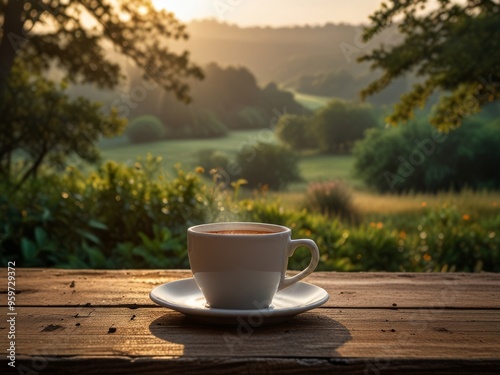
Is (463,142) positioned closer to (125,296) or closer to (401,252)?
(401,252)

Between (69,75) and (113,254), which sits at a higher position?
(69,75)

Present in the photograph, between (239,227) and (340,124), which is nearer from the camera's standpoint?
(239,227)

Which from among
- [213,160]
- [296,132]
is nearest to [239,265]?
[213,160]

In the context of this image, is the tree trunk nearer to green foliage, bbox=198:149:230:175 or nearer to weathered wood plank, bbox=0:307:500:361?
weathered wood plank, bbox=0:307:500:361

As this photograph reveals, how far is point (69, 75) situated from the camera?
718 cm

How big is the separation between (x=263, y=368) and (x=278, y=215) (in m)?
4.41

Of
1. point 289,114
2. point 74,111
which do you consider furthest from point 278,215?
point 289,114

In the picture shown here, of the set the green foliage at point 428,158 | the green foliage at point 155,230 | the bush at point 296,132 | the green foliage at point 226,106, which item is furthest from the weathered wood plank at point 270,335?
the green foliage at point 226,106

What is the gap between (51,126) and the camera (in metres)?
7.02

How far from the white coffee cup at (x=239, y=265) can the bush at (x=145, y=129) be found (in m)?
20.4

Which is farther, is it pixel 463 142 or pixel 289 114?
pixel 289 114

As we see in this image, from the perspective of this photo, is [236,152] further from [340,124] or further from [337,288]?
[337,288]

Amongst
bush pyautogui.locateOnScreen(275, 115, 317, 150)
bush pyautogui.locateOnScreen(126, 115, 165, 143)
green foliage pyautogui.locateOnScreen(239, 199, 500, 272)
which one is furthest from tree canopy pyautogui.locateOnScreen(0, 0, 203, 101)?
bush pyautogui.locateOnScreen(126, 115, 165, 143)

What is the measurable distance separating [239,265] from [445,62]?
5.24 metres
